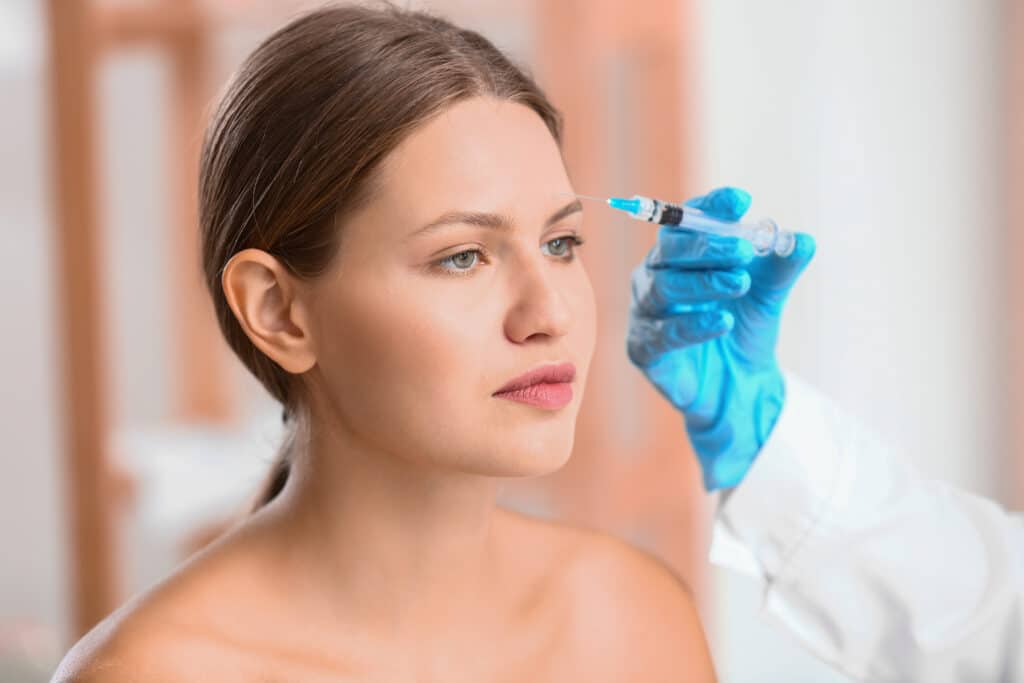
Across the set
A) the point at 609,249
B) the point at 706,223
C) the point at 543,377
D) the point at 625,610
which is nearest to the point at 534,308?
the point at 543,377

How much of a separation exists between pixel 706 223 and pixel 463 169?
0.89 feet

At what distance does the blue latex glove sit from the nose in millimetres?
216

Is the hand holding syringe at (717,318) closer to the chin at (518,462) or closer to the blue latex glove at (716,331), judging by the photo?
the blue latex glove at (716,331)

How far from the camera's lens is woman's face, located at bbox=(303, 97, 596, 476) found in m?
0.94

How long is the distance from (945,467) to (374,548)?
289 centimetres

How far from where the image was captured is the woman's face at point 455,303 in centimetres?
94

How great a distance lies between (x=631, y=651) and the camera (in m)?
1.15

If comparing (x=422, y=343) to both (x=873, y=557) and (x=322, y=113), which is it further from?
(x=873, y=557)

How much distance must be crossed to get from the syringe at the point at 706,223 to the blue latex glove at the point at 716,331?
11 millimetres

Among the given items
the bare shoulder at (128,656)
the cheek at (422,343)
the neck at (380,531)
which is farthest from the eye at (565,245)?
the bare shoulder at (128,656)

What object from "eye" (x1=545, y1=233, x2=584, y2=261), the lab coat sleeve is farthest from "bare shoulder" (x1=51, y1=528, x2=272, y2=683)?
the lab coat sleeve

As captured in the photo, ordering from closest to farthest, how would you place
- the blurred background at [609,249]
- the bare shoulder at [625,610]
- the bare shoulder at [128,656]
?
the bare shoulder at [128,656] → the bare shoulder at [625,610] → the blurred background at [609,249]

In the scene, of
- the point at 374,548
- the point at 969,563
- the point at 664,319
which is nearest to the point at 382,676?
the point at 374,548

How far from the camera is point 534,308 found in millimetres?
944
